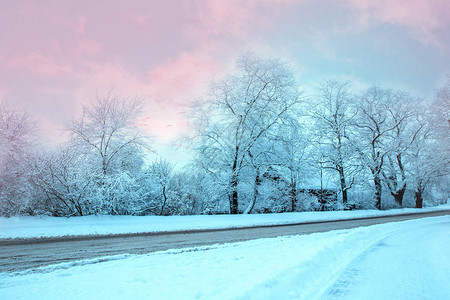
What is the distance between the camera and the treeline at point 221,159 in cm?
1623

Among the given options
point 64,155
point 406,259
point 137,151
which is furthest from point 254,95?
point 406,259

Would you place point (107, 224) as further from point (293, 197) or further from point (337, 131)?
point (337, 131)

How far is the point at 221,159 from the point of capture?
2128 cm

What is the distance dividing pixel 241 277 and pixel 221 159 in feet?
55.2

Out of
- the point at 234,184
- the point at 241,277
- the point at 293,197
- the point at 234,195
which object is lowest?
the point at 241,277

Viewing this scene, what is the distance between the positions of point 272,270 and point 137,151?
52.7 ft

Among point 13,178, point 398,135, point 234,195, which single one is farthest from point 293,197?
point 13,178

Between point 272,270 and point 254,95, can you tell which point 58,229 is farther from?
point 254,95

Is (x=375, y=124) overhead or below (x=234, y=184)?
overhead

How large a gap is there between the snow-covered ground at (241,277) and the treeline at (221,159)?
11.4 meters

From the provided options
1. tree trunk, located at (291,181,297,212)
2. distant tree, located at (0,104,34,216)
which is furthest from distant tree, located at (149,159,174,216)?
tree trunk, located at (291,181,297,212)

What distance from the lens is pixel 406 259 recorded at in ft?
→ 22.1

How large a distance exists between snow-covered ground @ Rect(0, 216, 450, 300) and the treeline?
11386mm

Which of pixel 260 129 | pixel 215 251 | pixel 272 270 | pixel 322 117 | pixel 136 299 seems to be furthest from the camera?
pixel 322 117
